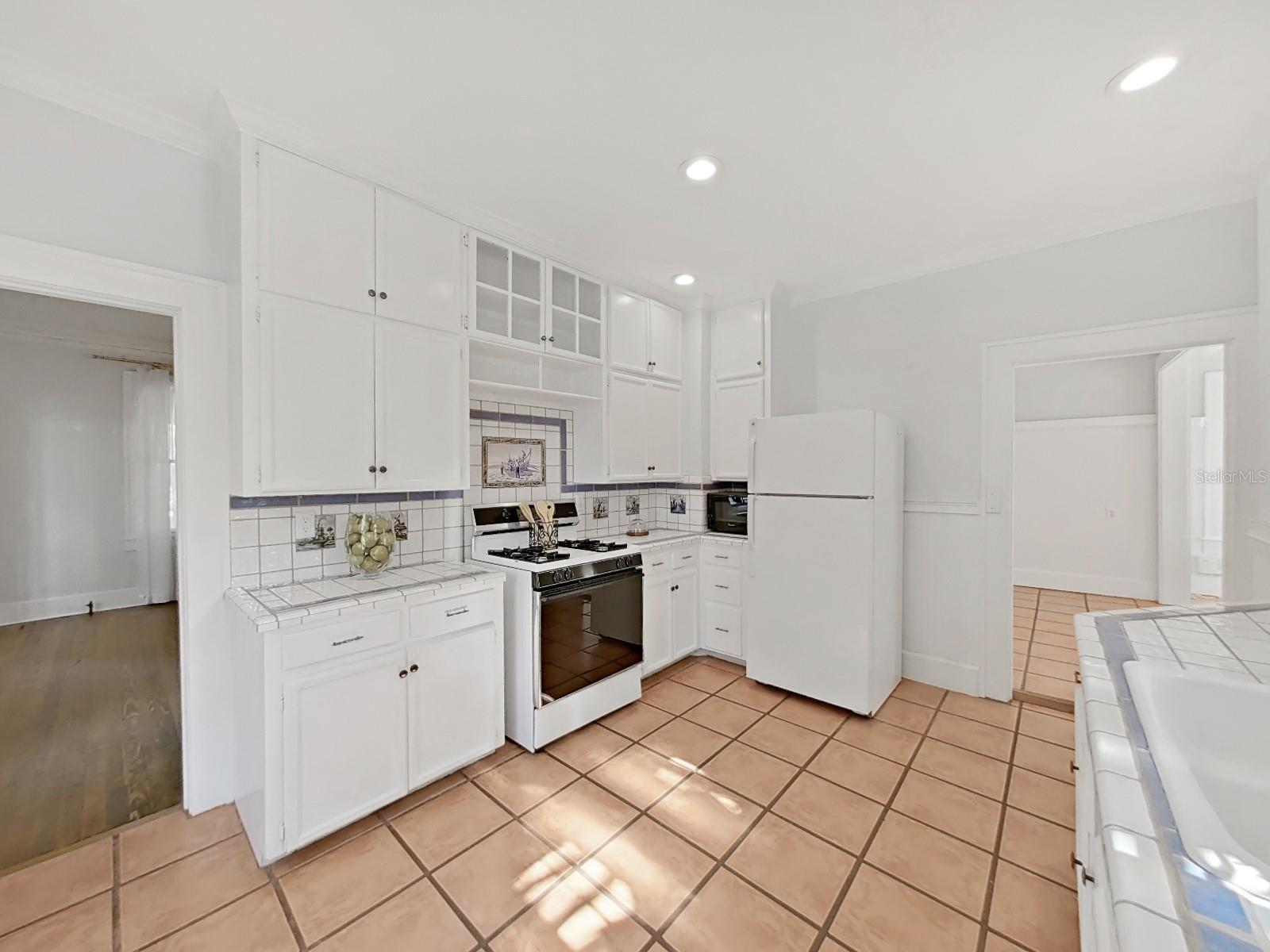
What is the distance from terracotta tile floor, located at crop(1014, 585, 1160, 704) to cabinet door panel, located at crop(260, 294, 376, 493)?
3.08 metres

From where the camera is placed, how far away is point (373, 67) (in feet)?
5.48

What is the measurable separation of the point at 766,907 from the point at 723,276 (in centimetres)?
327

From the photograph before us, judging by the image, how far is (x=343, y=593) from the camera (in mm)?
2008

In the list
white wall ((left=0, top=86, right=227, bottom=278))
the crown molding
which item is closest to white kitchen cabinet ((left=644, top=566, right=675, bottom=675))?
white wall ((left=0, top=86, right=227, bottom=278))

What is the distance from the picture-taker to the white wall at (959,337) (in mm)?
2494

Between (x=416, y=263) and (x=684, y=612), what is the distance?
2.63m

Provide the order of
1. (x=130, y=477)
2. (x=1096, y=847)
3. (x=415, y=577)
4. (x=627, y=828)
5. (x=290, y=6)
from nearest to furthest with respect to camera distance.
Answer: (x=1096, y=847)
(x=290, y=6)
(x=627, y=828)
(x=415, y=577)
(x=130, y=477)

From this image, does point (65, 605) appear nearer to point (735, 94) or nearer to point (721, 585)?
point (721, 585)

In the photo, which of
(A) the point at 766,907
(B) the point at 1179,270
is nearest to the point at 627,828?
(A) the point at 766,907

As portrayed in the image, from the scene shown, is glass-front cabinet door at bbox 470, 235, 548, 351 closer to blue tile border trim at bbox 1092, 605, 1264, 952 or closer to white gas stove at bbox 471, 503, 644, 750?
white gas stove at bbox 471, 503, 644, 750

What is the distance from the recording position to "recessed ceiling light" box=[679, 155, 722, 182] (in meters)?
2.13

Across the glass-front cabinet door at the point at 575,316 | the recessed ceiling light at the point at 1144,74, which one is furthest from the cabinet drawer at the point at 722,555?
the recessed ceiling light at the point at 1144,74

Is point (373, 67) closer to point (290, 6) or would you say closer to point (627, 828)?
point (290, 6)

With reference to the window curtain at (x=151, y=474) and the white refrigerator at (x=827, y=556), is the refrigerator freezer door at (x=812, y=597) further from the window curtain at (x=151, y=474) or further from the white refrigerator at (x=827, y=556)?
the window curtain at (x=151, y=474)
